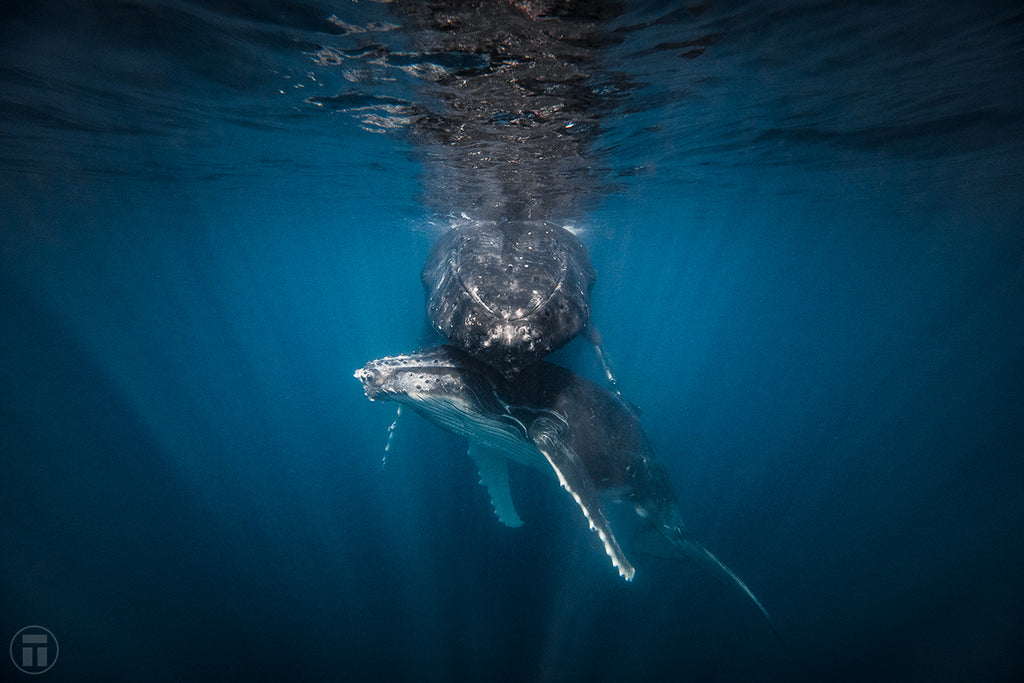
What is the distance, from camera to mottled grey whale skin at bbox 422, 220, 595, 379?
4777 mm

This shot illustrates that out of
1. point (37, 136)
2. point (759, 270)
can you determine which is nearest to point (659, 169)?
point (37, 136)

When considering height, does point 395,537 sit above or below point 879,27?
below

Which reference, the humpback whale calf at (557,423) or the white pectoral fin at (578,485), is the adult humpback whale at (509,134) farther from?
the white pectoral fin at (578,485)

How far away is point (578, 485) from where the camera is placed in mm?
4652

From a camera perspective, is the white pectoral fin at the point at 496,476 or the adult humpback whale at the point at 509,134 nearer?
the adult humpback whale at the point at 509,134

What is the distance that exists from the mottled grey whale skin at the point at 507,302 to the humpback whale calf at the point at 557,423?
400 mm

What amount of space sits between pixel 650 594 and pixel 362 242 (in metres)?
30.2

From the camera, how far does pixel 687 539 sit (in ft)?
22.6

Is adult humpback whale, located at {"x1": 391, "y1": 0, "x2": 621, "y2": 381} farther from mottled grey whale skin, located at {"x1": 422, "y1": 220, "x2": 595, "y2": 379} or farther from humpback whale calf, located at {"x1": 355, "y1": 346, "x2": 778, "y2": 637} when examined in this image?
humpback whale calf, located at {"x1": 355, "y1": 346, "x2": 778, "y2": 637}

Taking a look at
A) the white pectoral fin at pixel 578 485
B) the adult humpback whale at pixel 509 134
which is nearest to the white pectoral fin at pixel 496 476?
the white pectoral fin at pixel 578 485

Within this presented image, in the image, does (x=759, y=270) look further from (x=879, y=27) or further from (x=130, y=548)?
(x=130, y=548)

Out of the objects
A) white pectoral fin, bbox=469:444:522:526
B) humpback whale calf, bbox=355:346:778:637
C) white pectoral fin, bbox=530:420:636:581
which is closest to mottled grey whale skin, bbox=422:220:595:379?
humpback whale calf, bbox=355:346:778:637

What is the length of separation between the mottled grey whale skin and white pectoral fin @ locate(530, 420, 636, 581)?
0.86 m

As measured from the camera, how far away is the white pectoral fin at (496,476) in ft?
25.3
